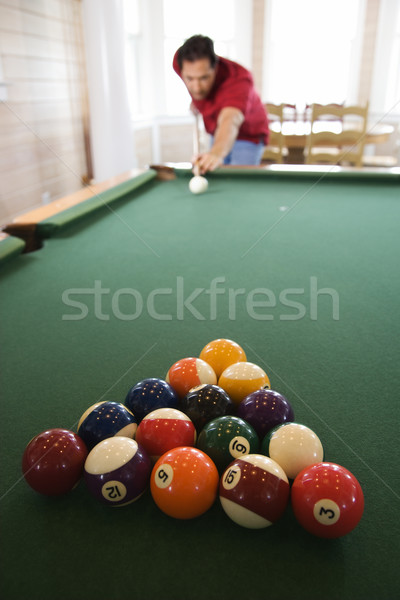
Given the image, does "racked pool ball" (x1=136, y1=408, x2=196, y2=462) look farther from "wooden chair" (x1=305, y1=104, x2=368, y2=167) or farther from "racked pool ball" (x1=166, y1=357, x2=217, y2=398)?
"wooden chair" (x1=305, y1=104, x2=368, y2=167)

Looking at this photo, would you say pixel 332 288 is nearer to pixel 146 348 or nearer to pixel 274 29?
pixel 146 348

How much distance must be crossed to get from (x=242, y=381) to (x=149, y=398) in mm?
213

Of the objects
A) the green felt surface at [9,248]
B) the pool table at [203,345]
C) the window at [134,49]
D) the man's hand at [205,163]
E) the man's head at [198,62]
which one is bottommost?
the pool table at [203,345]

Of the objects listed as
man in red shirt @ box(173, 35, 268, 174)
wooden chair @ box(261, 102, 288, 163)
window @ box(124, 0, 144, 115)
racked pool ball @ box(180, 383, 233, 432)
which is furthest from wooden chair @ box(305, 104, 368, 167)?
racked pool ball @ box(180, 383, 233, 432)

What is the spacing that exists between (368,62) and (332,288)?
659cm

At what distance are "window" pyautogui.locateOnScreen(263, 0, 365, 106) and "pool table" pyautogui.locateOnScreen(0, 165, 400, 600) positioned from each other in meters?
5.06

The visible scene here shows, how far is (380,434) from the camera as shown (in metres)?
0.93

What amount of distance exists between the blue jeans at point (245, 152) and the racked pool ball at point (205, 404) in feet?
10.0

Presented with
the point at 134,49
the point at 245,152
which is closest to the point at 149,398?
the point at 245,152

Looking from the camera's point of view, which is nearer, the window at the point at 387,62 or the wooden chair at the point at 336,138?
the wooden chair at the point at 336,138

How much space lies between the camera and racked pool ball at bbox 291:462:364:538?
70 centimetres

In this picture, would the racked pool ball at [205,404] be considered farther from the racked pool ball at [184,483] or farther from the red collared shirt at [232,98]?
the red collared shirt at [232,98]

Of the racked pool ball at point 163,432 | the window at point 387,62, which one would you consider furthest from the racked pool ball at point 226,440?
the window at point 387,62

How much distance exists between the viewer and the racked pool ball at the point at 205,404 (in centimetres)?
94
